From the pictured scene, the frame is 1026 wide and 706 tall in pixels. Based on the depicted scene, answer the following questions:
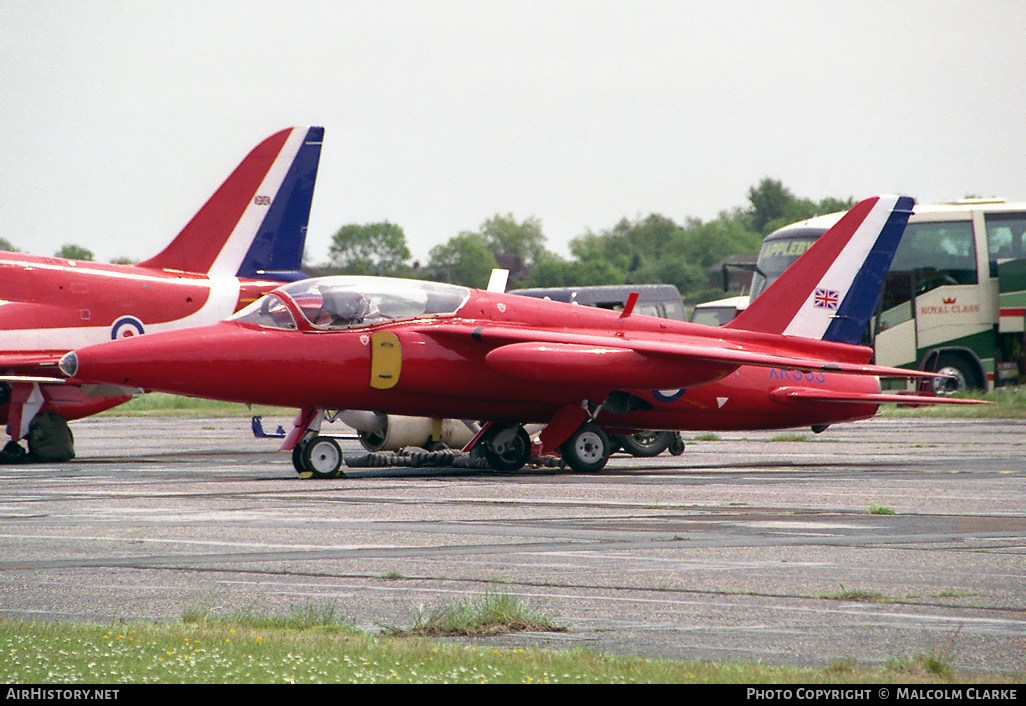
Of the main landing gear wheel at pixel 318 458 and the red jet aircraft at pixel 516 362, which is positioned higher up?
the red jet aircraft at pixel 516 362

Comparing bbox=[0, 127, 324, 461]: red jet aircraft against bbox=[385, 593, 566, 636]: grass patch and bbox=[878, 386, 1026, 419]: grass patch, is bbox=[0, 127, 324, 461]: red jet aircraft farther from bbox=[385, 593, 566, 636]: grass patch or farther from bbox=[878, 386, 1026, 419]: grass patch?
bbox=[878, 386, 1026, 419]: grass patch

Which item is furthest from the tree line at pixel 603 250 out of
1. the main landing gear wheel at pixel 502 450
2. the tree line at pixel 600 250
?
the main landing gear wheel at pixel 502 450

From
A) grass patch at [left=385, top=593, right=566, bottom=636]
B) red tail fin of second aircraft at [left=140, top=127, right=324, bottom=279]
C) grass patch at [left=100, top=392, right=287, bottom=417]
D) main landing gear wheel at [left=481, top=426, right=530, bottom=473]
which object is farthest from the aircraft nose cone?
grass patch at [left=100, top=392, right=287, bottom=417]

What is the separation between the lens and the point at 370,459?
1609 centimetres

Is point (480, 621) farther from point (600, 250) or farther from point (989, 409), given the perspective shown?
point (600, 250)

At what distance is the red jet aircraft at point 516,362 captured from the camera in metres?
14.5

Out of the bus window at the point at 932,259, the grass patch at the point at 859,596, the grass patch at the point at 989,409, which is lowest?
the grass patch at the point at 989,409

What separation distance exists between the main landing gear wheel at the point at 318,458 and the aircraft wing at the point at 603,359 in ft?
6.16

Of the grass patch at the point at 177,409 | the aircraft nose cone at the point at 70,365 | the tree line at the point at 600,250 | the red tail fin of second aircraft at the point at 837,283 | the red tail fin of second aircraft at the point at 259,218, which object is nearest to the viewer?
the aircraft nose cone at the point at 70,365

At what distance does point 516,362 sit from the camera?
14836 mm

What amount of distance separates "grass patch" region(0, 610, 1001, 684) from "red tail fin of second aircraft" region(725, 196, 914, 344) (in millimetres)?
12438

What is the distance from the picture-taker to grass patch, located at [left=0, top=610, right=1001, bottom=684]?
15.8ft

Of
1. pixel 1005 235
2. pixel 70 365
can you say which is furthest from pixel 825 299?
pixel 1005 235

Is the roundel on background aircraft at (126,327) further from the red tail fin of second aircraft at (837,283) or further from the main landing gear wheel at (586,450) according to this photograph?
the red tail fin of second aircraft at (837,283)
